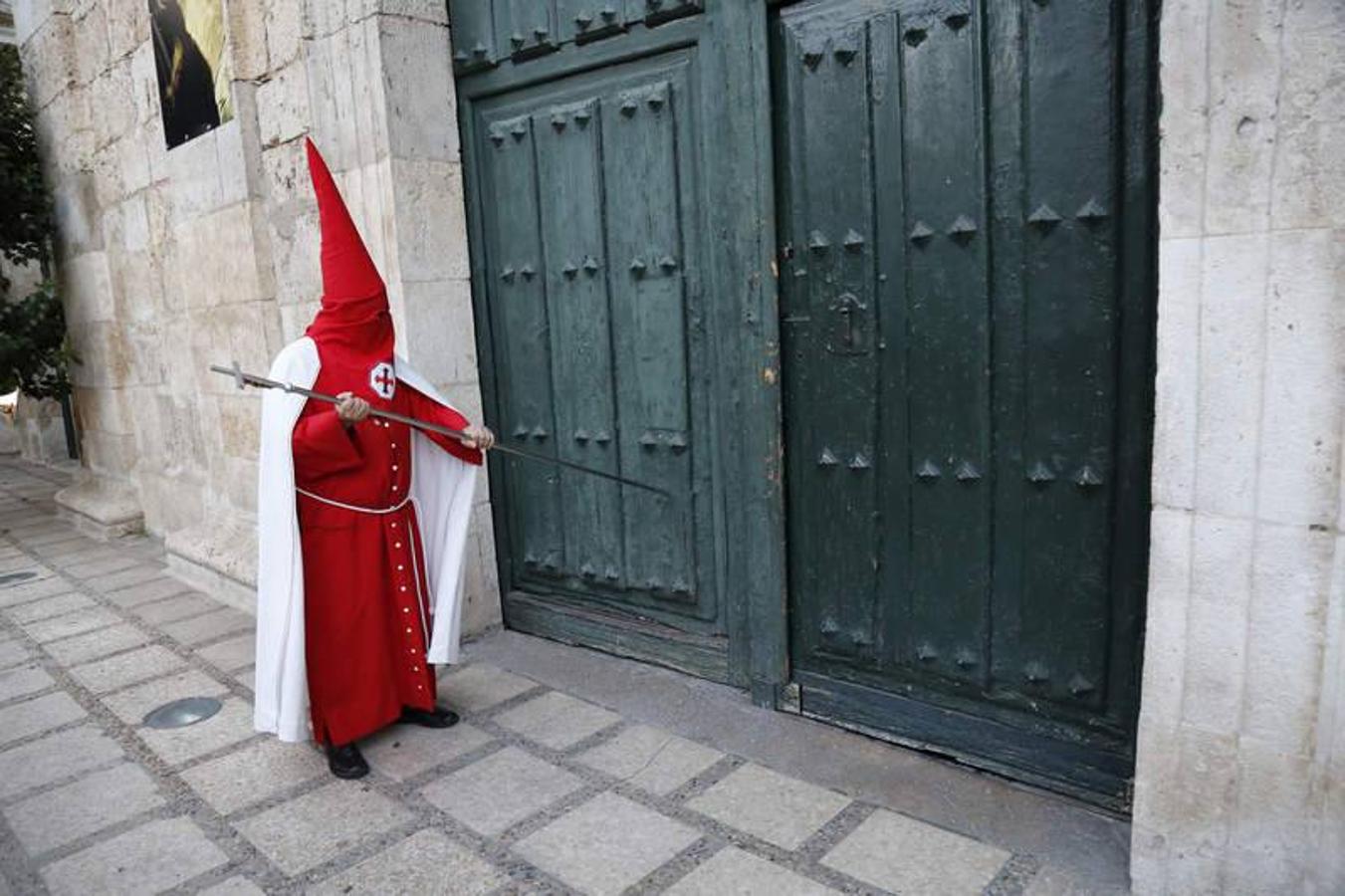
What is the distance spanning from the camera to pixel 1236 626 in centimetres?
183

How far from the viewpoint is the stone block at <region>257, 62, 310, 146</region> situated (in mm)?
3783

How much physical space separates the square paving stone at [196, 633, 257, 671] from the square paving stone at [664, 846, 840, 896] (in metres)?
2.29

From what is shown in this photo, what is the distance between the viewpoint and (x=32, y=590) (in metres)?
4.98

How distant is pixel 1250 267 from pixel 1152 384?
0.51 metres

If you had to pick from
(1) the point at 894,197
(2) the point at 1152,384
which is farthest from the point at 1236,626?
(1) the point at 894,197

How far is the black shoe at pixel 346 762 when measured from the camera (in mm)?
2754

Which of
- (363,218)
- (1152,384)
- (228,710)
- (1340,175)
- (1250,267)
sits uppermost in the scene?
(363,218)

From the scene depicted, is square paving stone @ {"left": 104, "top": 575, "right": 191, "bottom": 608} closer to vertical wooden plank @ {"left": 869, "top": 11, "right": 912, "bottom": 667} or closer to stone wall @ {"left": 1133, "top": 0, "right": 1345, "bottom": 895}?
vertical wooden plank @ {"left": 869, "top": 11, "right": 912, "bottom": 667}

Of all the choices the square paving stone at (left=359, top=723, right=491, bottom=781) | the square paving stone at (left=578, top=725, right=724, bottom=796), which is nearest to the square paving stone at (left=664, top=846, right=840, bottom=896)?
the square paving stone at (left=578, top=725, right=724, bottom=796)

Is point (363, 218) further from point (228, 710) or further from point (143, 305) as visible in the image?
point (143, 305)

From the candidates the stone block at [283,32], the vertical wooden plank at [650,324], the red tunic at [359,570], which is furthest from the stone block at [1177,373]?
the stone block at [283,32]

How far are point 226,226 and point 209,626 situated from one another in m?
1.87

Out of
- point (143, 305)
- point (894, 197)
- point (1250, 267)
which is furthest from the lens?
point (143, 305)

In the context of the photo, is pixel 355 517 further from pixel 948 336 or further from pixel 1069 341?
pixel 1069 341
